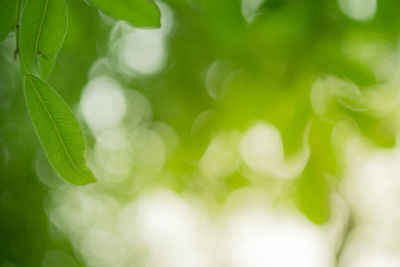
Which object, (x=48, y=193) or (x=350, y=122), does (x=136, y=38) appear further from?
(x=350, y=122)

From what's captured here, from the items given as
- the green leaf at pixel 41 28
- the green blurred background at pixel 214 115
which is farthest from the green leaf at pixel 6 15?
the green blurred background at pixel 214 115

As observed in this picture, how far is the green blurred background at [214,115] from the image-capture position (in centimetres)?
159

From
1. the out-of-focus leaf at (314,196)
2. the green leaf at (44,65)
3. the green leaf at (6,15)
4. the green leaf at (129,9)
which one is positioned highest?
the green leaf at (6,15)

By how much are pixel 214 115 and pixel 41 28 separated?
1438mm

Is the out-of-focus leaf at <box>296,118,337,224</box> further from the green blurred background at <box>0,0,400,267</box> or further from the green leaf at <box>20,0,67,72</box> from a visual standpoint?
the green leaf at <box>20,0,67,72</box>

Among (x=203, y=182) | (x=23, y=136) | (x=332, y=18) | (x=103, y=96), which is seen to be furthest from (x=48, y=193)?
(x=332, y=18)

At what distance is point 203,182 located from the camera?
10.6 ft

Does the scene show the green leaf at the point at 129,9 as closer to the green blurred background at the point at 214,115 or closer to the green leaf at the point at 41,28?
the green leaf at the point at 41,28

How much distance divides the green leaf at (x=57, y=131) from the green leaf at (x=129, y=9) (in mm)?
236

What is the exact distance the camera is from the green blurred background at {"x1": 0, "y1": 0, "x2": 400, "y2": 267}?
5.20ft

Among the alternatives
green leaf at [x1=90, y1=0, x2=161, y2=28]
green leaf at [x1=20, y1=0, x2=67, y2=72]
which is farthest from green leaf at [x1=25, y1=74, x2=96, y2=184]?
green leaf at [x1=90, y1=0, x2=161, y2=28]

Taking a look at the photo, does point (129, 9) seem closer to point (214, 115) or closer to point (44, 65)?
point (44, 65)

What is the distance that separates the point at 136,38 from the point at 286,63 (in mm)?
1806

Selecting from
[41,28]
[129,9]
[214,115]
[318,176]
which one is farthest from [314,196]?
[41,28]
